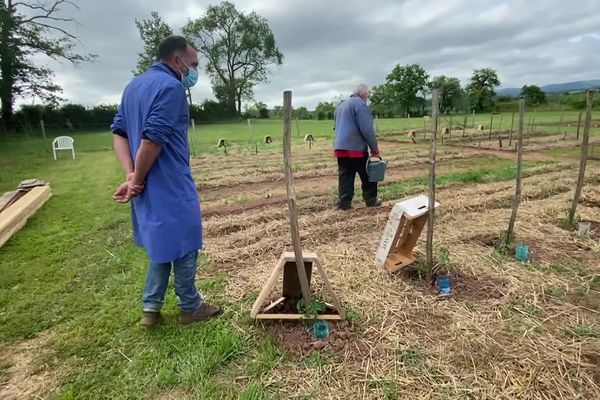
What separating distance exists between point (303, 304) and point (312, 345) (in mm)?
332

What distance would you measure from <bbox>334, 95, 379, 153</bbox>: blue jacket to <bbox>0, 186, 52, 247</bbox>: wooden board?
4.44m

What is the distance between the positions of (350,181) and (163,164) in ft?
11.7

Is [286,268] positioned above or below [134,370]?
above

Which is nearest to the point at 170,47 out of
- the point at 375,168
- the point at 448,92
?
the point at 375,168

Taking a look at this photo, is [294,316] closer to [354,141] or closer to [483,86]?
[354,141]

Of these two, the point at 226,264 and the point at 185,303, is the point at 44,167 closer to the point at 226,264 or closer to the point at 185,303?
the point at 226,264

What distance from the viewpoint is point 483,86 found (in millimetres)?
60156

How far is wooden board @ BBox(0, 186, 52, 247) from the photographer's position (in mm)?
4691

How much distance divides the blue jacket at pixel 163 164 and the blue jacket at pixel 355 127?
3137 mm

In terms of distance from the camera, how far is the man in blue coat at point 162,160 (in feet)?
6.88

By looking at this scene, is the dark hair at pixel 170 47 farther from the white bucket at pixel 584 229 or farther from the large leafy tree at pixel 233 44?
the large leafy tree at pixel 233 44

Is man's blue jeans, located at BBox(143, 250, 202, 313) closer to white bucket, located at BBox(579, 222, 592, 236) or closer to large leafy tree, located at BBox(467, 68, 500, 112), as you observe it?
white bucket, located at BBox(579, 222, 592, 236)

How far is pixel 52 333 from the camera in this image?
8.89 ft

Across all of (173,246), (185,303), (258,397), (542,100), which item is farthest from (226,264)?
(542,100)
